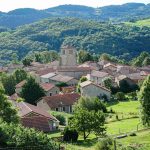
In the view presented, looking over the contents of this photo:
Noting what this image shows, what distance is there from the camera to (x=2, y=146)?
32.2m

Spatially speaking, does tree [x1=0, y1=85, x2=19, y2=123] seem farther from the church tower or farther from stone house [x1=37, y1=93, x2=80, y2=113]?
the church tower

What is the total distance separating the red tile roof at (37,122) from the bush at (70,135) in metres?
6.51

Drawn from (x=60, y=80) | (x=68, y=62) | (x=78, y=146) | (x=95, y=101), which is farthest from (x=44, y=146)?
(x=68, y=62)

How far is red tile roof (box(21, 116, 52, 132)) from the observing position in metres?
49.1

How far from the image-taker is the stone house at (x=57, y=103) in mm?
69438

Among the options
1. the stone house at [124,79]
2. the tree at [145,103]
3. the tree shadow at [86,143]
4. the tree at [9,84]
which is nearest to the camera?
the tree shadow at [86,143]

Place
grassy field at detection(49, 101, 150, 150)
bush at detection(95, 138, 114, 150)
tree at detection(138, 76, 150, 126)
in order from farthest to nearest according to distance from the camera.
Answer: tree at detection(138, 76, 150, 126)
grassy field at detection(49, 101, 150, 150)
bush at detection(95, 138, 114, 150)

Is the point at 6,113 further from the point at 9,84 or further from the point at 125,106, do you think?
the point at 9,84

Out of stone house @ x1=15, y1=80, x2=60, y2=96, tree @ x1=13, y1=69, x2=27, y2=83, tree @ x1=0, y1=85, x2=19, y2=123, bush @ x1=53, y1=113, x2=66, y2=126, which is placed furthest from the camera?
tree @ x1=13, y1=69, x2=27, y2=83

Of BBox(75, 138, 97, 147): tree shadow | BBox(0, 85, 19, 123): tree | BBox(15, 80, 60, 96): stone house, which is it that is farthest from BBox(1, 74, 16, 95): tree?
BBox(75, 138, 97, 147): tree shadow

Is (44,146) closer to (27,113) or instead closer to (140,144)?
(140,144)

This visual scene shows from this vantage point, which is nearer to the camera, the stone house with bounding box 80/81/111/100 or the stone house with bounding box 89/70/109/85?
the stone house with bounding box 80/81/111/100

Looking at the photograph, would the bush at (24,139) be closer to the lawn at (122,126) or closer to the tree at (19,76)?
the lawn at (122,126)

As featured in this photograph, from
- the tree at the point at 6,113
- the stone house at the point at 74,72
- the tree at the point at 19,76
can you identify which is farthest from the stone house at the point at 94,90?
the tree at the point at 6,113
